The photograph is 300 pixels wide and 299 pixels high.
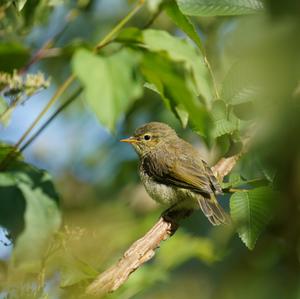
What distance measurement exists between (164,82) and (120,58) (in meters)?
0.20

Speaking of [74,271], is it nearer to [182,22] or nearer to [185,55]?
[185,55]

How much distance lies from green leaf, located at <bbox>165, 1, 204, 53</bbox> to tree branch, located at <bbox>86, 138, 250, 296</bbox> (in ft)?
3.26

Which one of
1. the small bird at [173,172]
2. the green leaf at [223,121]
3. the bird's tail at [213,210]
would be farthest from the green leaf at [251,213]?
the bird's tail at [213,210]

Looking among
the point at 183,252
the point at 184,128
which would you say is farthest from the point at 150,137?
the point at 184,128

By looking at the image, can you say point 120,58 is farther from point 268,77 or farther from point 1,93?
point 268,77

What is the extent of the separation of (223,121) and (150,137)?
3167 mm

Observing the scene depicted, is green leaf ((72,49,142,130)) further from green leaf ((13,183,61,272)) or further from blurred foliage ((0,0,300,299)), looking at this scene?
green leaf ((13,183,61,272))

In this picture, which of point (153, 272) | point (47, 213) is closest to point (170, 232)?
point (153, 272)

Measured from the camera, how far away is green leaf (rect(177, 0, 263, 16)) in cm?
231

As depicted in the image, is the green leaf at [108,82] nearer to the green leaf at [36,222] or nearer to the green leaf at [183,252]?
the green leaf at [36,222]

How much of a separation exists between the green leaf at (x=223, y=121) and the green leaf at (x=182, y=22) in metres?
0.60

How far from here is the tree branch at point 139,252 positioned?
7.47 ft

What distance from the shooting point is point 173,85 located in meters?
2.08

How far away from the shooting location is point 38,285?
176cm
